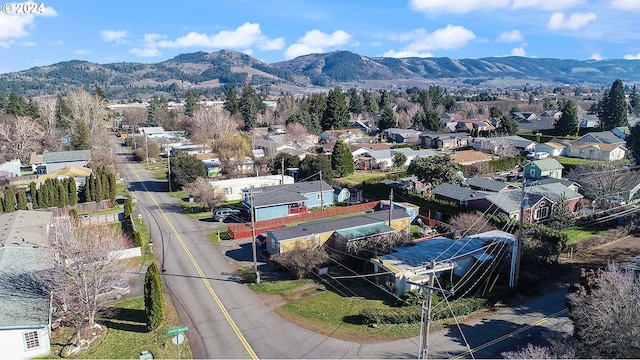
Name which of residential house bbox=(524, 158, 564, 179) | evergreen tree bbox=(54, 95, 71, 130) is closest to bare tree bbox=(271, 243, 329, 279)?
residential house bbox=(524, 158, 564, 179)

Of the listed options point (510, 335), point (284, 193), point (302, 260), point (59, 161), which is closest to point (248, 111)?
point (59, 161)

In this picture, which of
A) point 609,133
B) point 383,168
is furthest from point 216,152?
point 609,133

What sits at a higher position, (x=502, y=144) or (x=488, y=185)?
(x=502, y=144)

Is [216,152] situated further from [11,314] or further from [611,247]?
[611,247]

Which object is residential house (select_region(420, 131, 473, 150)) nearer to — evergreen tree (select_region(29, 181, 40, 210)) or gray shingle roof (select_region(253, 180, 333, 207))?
gray shingle roof (select_region(253, 180, 333, 207))

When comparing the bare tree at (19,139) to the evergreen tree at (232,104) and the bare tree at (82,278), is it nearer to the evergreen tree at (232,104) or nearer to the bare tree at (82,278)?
the evergreen tree at (232,104)

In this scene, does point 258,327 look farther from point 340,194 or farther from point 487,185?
point 487,185

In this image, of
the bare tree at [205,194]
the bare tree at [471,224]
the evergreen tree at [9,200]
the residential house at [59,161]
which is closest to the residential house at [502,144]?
the bare tree at [471,224]
